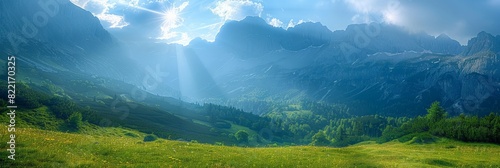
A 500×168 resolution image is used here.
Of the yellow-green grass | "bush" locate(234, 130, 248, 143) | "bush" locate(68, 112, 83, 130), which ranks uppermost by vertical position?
"bush" locate(68, 112, 83, 130)

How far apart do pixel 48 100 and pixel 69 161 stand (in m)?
82.0

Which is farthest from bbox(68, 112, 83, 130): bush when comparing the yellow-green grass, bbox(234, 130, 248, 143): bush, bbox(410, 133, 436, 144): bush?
bbox(234, 130, 248, 143): bush

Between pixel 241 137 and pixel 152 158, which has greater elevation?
pixel 152 158

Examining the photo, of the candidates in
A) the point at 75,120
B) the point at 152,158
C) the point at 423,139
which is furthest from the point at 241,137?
the point at 152,158

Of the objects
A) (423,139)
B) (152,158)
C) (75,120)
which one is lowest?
(423,139)

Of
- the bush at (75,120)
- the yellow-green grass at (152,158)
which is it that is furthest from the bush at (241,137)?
the yellow-green grass at (152,158)

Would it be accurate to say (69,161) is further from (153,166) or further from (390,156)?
(390,156)

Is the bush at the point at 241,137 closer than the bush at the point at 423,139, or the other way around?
the bush at the point at 423,139

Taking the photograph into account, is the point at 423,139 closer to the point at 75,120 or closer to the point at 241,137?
the point at 75,120

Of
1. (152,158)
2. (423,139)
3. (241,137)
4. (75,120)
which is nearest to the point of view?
(152,158)

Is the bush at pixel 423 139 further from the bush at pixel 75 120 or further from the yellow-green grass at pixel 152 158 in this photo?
the bush at pixel 75 120

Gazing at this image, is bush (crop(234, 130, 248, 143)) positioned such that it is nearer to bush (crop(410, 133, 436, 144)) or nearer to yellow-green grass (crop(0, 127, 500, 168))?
bush (crop(410, 133, 436, 144))

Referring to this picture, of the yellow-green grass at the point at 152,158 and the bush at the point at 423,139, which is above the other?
the yellow-green grass at the point at 152,158

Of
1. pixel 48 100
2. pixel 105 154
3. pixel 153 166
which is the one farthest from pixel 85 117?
pixel 153 166
